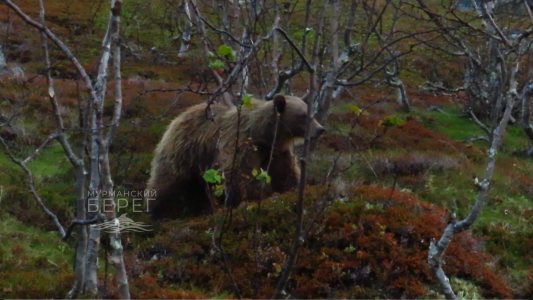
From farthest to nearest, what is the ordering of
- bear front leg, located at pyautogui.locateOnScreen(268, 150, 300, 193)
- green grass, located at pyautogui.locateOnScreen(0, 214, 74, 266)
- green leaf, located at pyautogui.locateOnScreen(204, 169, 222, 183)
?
1. bear front leg, located at pyautogui.locateOnScreen(268, 150, 300, 193)
2. green grass, located at pyautogui.locateOnScreen(0, 214, 74, 266)
3. green leaf, located at pyautogui.locateOnScreen(204, 169, 222, 183)

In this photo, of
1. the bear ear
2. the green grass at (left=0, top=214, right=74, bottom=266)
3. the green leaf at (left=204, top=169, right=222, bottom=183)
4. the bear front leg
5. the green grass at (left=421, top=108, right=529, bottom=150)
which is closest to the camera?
the green leaf at (left=204, top=169, right=222, bottom=183)

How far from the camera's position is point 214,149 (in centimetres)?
898

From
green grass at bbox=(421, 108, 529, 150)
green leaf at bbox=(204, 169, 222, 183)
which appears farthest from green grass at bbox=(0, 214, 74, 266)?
green grass at bbox=(421, 108, 529, 150)

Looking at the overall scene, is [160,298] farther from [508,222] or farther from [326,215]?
[508,222]

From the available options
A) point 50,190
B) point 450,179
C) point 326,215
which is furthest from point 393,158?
point 50,190

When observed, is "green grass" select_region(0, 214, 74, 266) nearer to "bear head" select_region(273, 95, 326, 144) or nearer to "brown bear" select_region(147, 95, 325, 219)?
"brown bear" select_region(147, 95, 325, 219)

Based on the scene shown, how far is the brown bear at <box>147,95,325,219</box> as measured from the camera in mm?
9133

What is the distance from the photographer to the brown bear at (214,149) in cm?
913

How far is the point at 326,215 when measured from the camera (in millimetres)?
7656

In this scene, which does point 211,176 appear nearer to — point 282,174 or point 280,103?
point 280,103

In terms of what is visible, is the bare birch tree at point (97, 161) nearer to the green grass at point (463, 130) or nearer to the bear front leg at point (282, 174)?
the bear front leg at point (282, 174)

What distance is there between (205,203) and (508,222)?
444 cm

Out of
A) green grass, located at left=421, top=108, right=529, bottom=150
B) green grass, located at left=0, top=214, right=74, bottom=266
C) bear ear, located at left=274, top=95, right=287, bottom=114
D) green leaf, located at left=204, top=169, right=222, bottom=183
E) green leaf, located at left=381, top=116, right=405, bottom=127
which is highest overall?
green leaf, located at left=381, top=116, right=405, bottom=127

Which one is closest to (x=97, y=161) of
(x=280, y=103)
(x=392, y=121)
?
(x=392, y=121)
